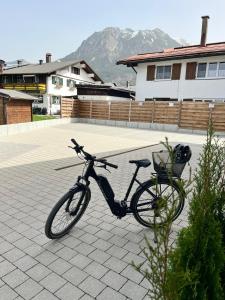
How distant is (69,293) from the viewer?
2.47m

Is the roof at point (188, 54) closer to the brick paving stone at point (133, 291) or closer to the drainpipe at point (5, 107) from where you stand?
the drainpipe at point (5, 107)

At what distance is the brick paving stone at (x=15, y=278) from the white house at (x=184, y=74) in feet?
59.7

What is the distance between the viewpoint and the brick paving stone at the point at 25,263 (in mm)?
2816

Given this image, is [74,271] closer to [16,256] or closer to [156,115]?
[16,256]

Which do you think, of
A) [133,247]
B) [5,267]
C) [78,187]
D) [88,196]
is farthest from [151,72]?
[5,267]

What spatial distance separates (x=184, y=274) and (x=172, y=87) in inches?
773

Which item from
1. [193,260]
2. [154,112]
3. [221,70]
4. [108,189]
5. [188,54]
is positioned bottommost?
[108,189]

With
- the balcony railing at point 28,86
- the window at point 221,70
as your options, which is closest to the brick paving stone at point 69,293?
the window at point 221,70

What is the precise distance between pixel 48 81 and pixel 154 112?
826 inches

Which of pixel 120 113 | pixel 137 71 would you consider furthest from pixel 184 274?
pixel 137 71

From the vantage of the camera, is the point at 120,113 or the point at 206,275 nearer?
the point at 206,275

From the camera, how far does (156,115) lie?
18.7m

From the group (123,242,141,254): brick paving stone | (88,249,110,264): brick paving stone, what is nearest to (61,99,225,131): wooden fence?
(123,242,141,254): brick paving stone

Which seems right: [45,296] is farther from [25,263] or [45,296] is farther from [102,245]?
[102,245]
